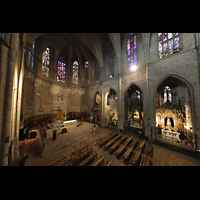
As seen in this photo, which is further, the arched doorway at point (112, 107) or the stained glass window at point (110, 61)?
the arched doorway at point (112, 107)

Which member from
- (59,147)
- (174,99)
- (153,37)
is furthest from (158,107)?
(59,147)

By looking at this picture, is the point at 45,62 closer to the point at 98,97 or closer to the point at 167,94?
the point at 98,97

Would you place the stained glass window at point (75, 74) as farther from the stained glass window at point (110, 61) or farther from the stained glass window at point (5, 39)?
the stained glass window at point (5, 39)

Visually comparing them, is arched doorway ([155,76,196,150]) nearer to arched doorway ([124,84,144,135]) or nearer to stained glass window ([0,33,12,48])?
arched doorway ([124,84,144,135])

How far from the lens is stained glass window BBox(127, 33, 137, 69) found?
1173 centimetres

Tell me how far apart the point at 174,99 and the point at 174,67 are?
6.34 m

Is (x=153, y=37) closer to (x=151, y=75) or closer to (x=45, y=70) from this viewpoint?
(x=151, y=75)

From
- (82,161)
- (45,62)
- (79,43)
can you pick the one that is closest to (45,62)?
(45,62)

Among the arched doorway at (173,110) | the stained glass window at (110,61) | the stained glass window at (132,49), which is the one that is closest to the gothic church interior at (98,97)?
the stained glass window at (132,49)

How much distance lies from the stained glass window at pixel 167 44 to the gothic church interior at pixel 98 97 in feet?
0.29

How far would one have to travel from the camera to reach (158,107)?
1248 cm

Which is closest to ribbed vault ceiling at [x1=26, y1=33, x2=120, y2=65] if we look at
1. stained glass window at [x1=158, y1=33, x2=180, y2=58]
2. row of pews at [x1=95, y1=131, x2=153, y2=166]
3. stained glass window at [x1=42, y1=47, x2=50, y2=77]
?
stained glass window at [x1=42, y1=47, x2=50, y2=77]

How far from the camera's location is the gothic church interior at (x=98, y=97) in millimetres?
5211

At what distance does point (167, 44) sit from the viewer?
912cm
